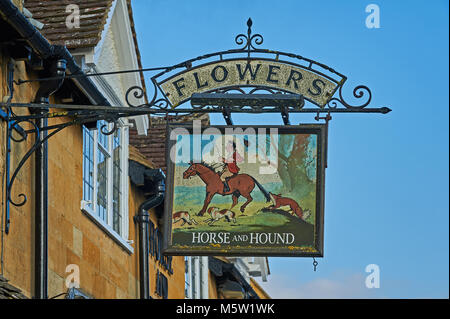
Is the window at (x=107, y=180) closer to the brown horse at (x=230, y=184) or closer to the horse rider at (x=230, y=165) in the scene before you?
the brown horse at (x=230, y=184)

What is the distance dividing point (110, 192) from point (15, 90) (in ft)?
15.4

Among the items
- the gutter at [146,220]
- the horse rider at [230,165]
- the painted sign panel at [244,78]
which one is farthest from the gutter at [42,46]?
the gutter at [146,220]

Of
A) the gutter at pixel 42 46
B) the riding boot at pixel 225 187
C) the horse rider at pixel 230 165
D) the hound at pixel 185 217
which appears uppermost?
the gutter at pixel 42 46

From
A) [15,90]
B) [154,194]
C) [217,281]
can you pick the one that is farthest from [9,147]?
[217,281]

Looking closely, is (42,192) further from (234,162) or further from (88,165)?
(88,165)

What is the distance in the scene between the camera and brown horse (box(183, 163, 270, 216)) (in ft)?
49.4

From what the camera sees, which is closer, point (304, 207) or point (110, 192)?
point (304, 207)

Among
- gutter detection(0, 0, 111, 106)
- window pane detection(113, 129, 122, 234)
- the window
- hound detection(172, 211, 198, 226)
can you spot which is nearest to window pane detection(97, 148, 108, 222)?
the window

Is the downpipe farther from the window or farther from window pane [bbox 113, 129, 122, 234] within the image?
window pane [bbox 113, 129, 122, 234]

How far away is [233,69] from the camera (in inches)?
595

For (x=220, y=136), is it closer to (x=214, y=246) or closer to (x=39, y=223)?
(x=214, y=246)

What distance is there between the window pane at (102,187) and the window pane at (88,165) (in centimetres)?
52

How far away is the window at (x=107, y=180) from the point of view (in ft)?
59.6

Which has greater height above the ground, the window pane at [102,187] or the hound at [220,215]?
the window pane at [102,187]
